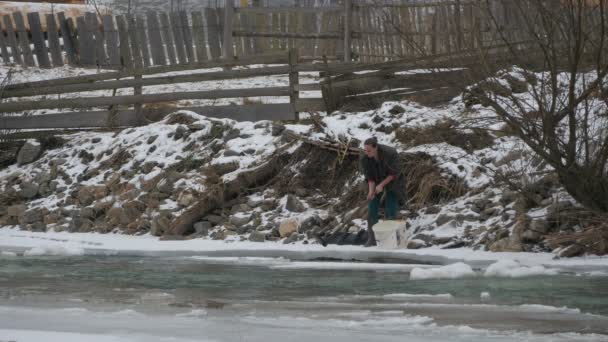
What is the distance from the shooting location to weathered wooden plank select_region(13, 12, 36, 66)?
22641 millimetres

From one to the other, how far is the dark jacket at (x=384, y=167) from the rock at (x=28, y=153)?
26.2 ft

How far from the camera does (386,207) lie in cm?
1311

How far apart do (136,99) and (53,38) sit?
4.85 m

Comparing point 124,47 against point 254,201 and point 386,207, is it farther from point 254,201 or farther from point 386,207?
point 386,207

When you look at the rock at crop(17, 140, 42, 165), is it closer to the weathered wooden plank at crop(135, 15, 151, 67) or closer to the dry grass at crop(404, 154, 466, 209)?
the weathered wooden plank at crop(135, 15, 151, 67)

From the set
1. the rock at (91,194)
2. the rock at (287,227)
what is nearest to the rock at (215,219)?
the rock at (287,227)

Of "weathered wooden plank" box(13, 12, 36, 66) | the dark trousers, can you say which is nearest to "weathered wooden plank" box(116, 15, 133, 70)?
"weathered wooden plank" box(13, 12, 36, 66)

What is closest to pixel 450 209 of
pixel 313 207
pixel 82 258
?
pixel 313 207

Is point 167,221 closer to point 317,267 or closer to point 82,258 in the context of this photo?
point 82,258

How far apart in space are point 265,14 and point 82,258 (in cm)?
833

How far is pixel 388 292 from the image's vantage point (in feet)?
32.3

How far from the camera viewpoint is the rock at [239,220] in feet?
48.2

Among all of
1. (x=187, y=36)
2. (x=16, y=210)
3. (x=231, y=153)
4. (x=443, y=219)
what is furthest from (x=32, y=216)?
(x=443, y=219)

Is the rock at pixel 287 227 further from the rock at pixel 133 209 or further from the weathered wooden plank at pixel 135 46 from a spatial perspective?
the weathered wooden plank at pixel 135 46
